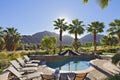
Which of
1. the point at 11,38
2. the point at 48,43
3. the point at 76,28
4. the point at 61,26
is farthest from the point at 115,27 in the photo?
the point at 11,38

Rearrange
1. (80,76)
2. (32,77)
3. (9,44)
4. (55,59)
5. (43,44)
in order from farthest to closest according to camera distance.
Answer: (9,44) < (43,44) < (55,59) < (32,77) < (80,76)

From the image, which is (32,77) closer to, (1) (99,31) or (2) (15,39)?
(1) (99,31)

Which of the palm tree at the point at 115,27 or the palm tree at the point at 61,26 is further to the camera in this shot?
the palm tree at the point at 61,26

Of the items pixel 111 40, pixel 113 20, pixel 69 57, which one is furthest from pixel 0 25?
pixel 111 40

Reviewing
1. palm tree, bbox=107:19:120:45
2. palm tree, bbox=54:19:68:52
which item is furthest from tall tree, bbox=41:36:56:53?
palm tree, bbox=107:19:120:45

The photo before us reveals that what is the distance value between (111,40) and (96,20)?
2327cm

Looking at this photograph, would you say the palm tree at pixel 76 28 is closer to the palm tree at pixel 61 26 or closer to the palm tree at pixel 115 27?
the palm tree at pixel 61 26

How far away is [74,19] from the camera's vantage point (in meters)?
42.2

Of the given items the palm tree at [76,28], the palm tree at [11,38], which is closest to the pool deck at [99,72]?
the palm tree at [76,28]

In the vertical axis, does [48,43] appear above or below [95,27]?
below

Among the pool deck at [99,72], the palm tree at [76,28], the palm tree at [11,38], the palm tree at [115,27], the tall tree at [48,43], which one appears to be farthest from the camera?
the palm tree at [11,38]

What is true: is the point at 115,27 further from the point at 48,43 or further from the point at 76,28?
the point at 48,43

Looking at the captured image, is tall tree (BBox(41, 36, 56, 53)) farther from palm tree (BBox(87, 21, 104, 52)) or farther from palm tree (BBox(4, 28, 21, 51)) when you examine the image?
palm tree (BBox(4, 28, 21, 51))

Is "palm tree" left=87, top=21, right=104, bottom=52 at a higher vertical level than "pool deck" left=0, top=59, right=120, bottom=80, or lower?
higher
